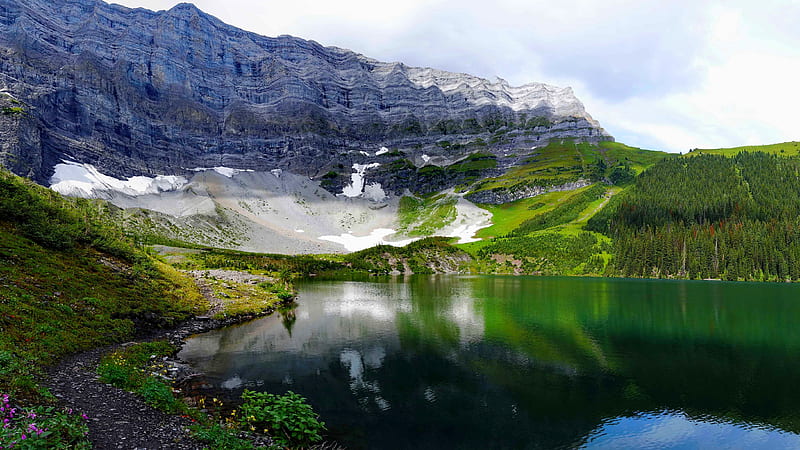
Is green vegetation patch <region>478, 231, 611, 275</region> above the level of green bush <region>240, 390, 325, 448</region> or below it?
above

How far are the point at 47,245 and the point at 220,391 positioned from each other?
2421cm

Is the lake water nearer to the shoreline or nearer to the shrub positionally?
the shoreline

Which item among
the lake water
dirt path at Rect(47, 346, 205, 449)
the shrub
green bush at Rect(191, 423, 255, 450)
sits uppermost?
the shrub

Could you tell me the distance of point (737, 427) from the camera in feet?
82.9

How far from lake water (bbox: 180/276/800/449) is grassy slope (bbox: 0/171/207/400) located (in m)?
7.32

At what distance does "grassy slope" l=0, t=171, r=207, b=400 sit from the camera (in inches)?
838

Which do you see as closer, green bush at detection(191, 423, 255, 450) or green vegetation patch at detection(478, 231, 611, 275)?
green bush at detection(191, 423, 255, 450)

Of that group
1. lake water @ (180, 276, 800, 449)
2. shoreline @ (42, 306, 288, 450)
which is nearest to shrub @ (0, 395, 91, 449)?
shoreline @ (42, 306, 288, 450)

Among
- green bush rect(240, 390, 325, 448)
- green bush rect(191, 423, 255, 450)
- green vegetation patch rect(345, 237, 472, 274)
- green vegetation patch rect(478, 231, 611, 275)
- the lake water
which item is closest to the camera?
green bush rect(191, 423, 255, 450)

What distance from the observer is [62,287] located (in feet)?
101

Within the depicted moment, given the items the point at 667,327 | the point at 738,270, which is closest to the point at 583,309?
the point at 667,327

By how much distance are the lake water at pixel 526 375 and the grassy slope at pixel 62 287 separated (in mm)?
7321

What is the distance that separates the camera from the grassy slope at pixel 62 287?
2130 centimetres

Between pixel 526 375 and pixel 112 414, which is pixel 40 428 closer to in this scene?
pixel 112 414
